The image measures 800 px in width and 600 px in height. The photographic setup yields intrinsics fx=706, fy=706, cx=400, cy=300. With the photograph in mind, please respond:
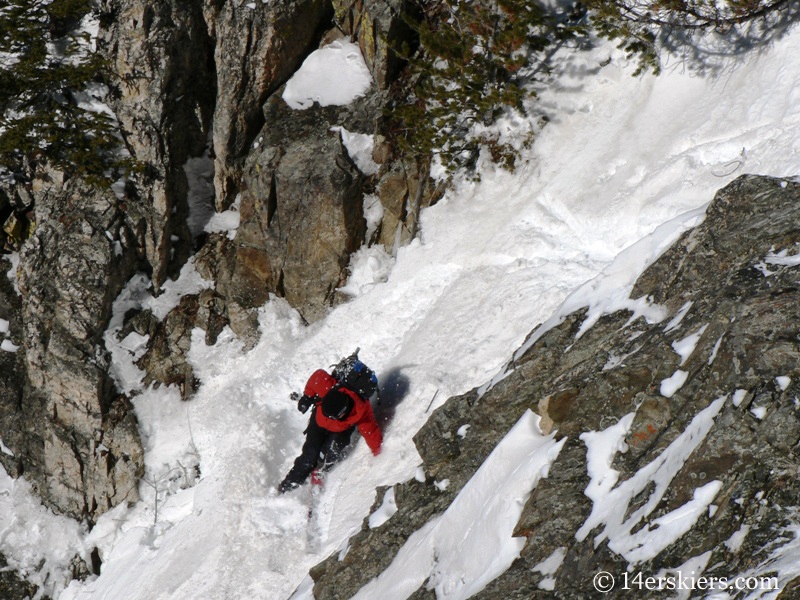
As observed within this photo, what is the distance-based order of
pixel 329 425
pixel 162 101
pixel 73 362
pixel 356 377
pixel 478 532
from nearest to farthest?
pixel 478 532
pixel 329 425
pixel 356 377
pixel 73 362
pixel 162 101

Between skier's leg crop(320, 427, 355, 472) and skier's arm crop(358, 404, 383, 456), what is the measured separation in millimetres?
162

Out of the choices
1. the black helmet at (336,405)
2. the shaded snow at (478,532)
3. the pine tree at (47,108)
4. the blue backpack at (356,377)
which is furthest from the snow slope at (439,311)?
the pine tree at (47,108)

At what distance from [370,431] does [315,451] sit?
2.58 ft

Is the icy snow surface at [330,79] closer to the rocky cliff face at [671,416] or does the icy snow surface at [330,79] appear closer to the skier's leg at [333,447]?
the skier's leg at [333,447]

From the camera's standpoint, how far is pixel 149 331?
13945 mm

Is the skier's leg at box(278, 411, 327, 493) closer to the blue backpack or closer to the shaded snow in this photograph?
the blue backpack

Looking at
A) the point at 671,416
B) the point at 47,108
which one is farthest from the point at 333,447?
the point at 47,108

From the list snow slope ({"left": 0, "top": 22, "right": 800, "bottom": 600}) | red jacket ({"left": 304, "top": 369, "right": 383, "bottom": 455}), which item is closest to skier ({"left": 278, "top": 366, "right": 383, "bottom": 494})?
red jacket ({"left": 304, "top": 369, "right": 383, "bottom": 455})

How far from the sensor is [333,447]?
9266 mm

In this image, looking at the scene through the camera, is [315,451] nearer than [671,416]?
No

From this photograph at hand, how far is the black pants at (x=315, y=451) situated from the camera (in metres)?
Result: 9.18

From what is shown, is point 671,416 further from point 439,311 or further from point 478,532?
point 439,311

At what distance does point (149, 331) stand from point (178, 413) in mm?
2022

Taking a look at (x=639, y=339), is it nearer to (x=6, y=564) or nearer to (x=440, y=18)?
(x=440, y=18)
